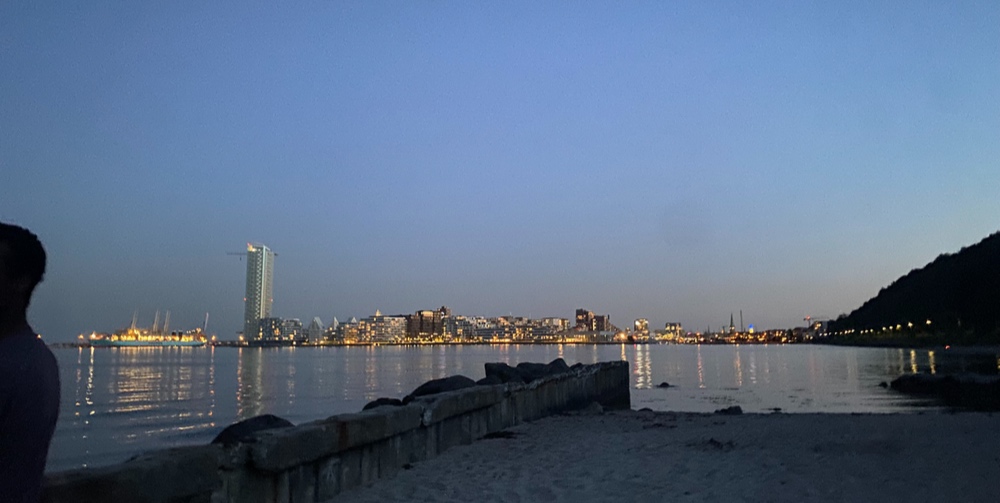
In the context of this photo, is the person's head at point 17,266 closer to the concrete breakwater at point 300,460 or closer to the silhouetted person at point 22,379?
the silhouetted person at point 22,379

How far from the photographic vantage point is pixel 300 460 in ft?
23.0

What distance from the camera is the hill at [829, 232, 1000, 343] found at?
87.6 metres

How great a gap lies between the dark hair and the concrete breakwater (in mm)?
2033

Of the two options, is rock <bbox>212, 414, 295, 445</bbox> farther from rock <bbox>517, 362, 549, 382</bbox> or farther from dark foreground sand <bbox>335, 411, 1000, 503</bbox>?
rock <bbox>517, 362, 549, 382</bbox>

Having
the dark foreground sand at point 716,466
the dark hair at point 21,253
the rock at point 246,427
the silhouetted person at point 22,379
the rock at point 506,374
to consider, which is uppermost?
the dark hair at point 21,253

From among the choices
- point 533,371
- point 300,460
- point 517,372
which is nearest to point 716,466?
point 300,460

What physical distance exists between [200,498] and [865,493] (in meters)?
6.41

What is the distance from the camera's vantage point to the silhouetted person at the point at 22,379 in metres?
2.51

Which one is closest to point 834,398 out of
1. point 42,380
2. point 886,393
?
point 886,393

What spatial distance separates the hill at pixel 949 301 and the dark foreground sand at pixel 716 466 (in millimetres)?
84987

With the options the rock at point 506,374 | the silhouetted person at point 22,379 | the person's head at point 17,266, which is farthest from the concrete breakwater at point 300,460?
the rock at point 506,374

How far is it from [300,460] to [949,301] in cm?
11877

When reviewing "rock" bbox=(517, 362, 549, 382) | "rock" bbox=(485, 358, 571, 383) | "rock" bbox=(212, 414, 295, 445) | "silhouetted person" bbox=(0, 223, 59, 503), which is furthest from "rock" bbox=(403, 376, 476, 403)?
"silhouetted person" bbox=(0, 223, 59, 503)

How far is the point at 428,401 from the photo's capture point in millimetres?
10836
